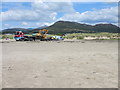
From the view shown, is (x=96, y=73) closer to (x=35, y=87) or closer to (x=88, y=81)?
(x=88, y=81)

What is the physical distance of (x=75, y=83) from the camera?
8094 mm

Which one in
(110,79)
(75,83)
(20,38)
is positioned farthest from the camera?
(20,38)

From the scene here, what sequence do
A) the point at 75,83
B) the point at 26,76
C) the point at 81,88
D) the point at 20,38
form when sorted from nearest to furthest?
the point at 81,88, the point at 75,83, the point at 26,76, the point at 20,38

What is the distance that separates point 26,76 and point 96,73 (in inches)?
141

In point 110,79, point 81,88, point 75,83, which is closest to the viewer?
point 81,88

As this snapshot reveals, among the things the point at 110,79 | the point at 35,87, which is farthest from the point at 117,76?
the point at 35,87

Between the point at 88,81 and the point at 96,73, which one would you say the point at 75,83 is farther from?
the point at 96,73

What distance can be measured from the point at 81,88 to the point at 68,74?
2.39 metres

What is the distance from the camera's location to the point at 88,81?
837 cm

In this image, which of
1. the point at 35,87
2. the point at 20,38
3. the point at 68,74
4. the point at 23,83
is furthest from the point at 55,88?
the point at 20,38

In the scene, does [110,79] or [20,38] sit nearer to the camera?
[110,79]

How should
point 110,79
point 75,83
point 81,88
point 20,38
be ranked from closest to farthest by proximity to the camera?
1. point 81,88
2. point 75,83
3. point 110,79
4. point 20,38

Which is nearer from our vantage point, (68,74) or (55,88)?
(55,88)

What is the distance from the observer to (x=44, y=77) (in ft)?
30.0
